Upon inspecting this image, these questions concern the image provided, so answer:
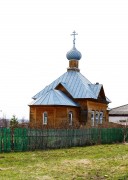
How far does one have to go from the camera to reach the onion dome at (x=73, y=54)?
42284mm

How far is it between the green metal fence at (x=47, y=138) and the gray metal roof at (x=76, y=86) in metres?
8.35

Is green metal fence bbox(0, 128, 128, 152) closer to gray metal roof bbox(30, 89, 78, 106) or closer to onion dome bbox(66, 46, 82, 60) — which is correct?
gray metal roof bbox(30, 89, 78, 106)

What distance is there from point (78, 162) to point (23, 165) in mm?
2391

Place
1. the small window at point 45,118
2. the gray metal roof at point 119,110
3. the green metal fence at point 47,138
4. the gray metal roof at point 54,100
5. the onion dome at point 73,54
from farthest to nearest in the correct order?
1. the gray metal roof at point 119,110
2. the onion dome at point 73,54
3. the small window at point 45,118
4. the gray metal roof at point 54,100
5. the green metal fence at point 47,138

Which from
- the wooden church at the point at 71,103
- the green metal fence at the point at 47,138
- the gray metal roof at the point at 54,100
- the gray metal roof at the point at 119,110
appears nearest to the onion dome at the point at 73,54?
the wooden church at the point at 71,103

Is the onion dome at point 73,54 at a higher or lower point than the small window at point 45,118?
higher

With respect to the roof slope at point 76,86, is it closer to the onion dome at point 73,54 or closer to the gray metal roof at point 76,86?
the gray metal roof at point 76,86

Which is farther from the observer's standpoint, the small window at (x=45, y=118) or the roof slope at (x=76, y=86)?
the roof slope at (x=76, y=86)

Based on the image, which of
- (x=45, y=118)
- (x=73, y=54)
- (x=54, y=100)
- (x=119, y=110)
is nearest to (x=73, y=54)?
(x=73, y=54)

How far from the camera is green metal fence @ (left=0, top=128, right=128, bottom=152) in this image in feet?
70.1

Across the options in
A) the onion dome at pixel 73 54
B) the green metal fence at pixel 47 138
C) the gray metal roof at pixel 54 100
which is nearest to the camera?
the green metal fence at pixel 47 138

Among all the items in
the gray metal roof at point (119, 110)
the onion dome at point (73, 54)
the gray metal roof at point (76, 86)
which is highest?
the onion dome at point (73, 54)

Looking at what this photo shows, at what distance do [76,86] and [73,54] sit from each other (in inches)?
196

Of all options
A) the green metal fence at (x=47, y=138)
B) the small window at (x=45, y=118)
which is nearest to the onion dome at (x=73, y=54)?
the small window at (x=45, y=118)
